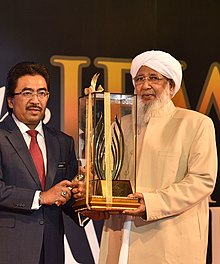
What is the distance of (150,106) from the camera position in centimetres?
414

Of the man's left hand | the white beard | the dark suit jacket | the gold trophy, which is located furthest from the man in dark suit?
the white beard

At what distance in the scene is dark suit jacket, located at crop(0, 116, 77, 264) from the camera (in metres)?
3.95

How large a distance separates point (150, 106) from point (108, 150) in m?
0.37

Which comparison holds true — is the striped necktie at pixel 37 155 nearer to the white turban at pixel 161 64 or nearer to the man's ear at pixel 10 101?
the man's ear at pixel 10 101

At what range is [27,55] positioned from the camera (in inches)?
200

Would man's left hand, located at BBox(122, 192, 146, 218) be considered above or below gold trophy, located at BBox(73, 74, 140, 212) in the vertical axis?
below

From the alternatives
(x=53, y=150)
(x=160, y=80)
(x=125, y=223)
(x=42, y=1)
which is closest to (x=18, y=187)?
(x=53, y=150)

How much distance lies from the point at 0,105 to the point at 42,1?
693mm

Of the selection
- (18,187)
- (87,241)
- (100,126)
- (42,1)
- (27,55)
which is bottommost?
(87,241)

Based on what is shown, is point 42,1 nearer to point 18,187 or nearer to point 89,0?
point 89,0

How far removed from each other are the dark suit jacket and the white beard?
18.5 inches

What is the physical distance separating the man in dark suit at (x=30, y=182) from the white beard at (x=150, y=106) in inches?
17.0

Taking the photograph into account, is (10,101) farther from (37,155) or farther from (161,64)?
(161,64)

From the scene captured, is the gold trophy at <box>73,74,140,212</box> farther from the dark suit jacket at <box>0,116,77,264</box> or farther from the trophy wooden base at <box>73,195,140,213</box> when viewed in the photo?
the dark suit jacket at <box>0,116,77,264</box>
